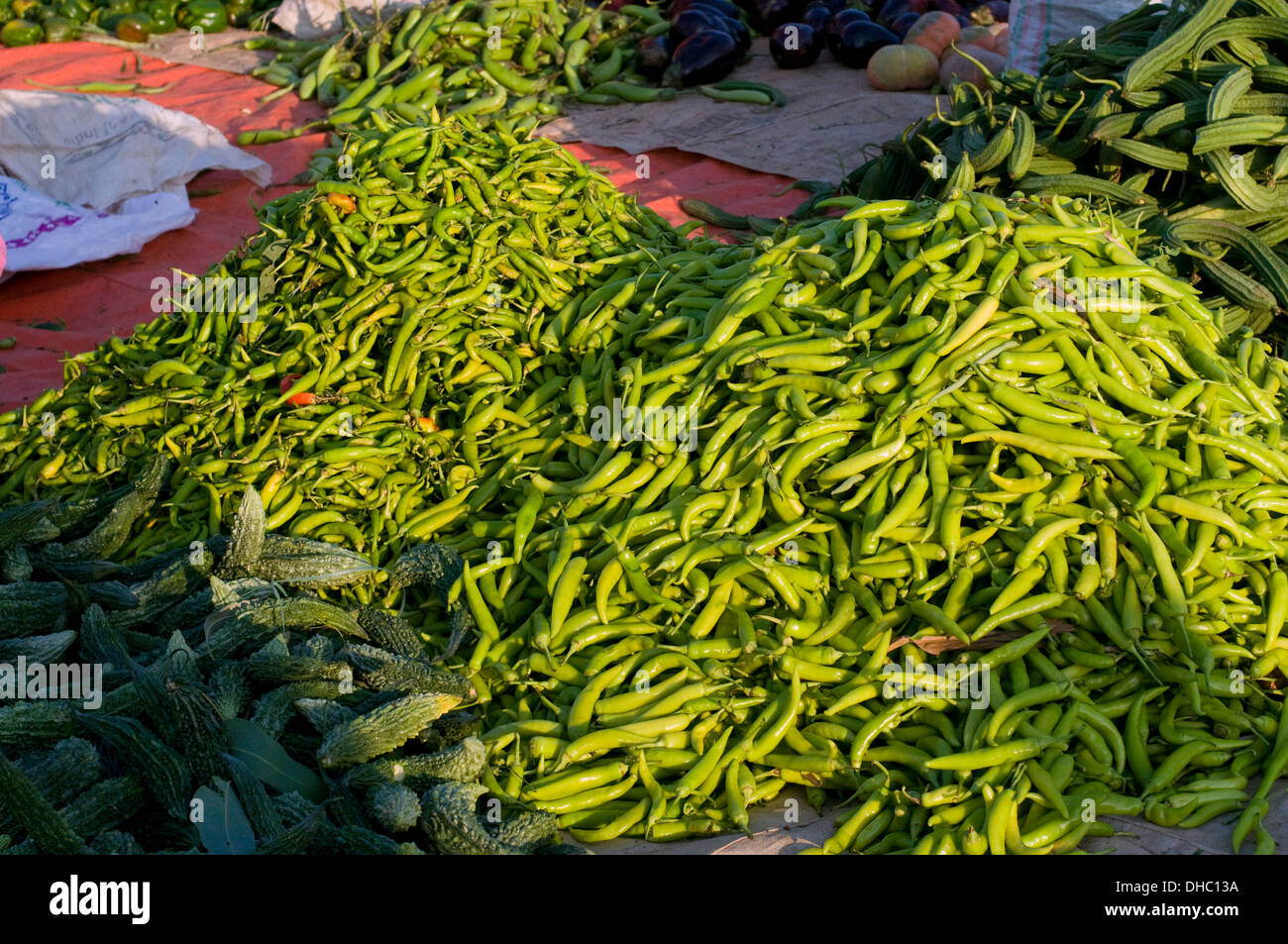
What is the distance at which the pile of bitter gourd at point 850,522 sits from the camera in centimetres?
281

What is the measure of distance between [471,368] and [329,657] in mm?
1269

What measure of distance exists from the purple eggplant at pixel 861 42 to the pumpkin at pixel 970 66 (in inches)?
26.8

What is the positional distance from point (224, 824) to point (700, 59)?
732 centimetres

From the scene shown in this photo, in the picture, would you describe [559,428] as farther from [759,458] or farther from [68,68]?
[68,68]

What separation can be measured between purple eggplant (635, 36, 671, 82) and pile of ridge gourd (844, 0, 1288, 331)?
384 centimetres

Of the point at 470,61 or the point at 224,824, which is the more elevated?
the point at 470,61

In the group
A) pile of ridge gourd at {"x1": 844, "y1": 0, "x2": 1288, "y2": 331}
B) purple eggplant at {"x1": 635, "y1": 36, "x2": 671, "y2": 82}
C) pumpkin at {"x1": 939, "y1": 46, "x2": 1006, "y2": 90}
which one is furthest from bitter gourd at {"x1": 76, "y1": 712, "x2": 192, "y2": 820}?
purple eggplant at {"x1": 635, "y1": 36, "x2": 671, "y2": 82}

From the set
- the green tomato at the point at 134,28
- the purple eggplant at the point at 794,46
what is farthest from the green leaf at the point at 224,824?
the green tomato at the point at 134,28

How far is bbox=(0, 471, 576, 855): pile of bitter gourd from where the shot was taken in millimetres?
2531

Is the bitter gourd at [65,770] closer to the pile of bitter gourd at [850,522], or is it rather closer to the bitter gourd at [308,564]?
the bitter gourd at [308,564]

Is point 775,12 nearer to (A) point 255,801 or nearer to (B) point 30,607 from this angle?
(B) point 30,607

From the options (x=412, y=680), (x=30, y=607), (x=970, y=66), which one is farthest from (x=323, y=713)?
(x=970, y=66)

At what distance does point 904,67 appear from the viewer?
7.93 meters

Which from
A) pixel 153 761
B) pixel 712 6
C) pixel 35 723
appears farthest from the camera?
pixel 712 6
